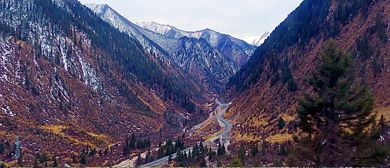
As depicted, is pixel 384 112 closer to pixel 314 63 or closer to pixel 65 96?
pixel 314 63

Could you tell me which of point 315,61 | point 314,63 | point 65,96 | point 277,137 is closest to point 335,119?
point 277,137

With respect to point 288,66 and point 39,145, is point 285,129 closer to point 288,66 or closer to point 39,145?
point 288,66

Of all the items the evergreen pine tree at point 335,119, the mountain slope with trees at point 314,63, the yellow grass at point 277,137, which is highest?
the mountain slope with trees at point 314,63

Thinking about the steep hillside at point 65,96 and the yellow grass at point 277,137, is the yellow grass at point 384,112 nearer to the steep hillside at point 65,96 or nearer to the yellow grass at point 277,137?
the yellow grass at point 277,137

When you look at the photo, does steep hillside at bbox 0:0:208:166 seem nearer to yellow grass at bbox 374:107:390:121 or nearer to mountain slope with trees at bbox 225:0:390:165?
mountain slope with trees at bbox 225:0:390:165

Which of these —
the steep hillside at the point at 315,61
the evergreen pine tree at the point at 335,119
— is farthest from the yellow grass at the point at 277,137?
the evergreen pine tree at the point at 335,119
